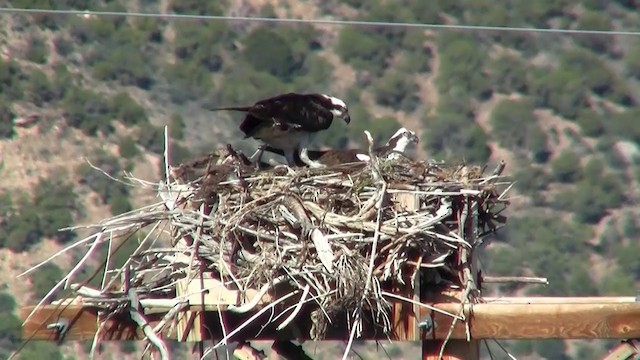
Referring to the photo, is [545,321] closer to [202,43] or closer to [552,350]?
[552,350]

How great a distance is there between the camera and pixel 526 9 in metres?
37.6

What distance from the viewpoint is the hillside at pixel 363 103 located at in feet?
90.1

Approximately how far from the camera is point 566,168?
99.8ft

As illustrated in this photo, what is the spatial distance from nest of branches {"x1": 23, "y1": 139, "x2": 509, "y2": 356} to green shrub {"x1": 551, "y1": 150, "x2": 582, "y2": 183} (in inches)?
917

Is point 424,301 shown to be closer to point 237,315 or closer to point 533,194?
point 237,315

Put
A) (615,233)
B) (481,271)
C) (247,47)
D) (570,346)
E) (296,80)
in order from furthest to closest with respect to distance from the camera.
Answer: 1. (247,47)
2. (296,80)
3. (615,233)
4. (570,346)
5. (481,271)

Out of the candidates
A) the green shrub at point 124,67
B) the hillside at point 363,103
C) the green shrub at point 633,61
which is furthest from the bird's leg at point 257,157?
the green shrub at point 633,61

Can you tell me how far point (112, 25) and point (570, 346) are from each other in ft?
51.3

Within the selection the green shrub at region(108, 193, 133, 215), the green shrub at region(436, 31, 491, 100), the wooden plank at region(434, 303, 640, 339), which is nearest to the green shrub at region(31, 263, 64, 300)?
the green shrub at region(108, 193, 133, 215)

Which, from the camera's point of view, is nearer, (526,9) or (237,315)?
(237,315)

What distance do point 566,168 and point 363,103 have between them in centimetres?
535

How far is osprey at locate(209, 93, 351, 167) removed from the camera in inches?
334

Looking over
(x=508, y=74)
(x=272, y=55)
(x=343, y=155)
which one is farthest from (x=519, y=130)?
(x=343, y=155)

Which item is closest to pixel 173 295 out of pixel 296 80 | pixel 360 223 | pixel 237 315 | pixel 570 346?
pixel 237 315
